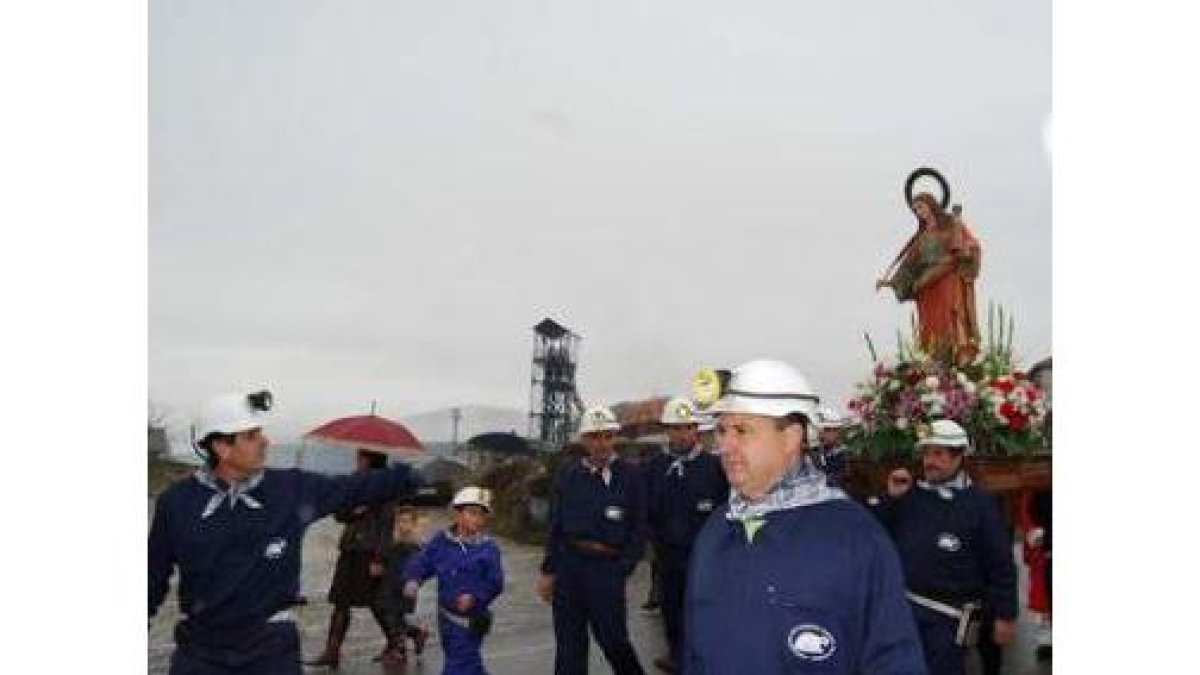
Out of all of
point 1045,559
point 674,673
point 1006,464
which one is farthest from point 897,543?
point 674,673

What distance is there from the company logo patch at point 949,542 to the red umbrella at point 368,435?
217 cm

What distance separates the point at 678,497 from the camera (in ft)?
18.4

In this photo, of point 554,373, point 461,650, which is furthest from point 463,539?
point 554,373


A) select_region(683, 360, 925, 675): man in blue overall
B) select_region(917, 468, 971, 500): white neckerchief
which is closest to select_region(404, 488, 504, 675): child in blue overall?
select_region(917, 468, 971, 500): white neckerchief

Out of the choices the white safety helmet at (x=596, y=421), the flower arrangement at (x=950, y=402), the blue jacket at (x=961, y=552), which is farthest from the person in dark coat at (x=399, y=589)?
the blue jacket at (x=961, y=552)

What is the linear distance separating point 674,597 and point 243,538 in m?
2.79

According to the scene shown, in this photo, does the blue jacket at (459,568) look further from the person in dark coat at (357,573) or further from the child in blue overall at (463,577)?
the person in dark coat at (357,573)

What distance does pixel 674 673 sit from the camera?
5.67 metres

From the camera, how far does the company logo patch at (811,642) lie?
223cm

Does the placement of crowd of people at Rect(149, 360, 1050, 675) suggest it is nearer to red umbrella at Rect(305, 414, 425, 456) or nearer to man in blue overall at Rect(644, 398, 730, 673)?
man in blue overall at Rect(644, 398, 730, 673)

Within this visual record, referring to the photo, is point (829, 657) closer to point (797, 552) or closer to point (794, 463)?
point (797, 552)

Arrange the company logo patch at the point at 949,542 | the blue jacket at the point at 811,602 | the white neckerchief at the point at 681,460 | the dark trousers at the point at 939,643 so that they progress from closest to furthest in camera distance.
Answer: the blue jacket at the point at 811,602 < the dark trousers at the point at 939,643 < the company logo patch at the point at 949,542 < the white neckerchief at the point at 681,460

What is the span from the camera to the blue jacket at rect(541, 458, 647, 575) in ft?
17.0

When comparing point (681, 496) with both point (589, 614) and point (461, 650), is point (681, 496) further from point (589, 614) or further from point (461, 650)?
point (461, 650)
